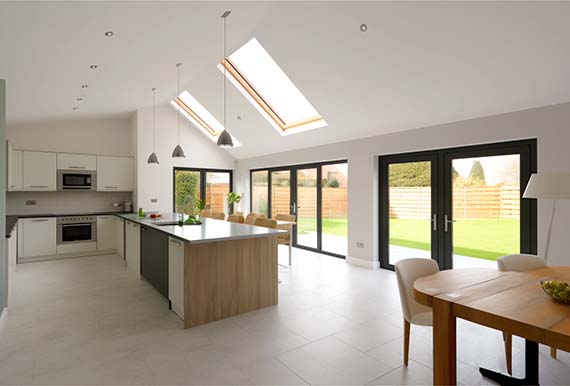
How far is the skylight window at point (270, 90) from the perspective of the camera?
525 cm

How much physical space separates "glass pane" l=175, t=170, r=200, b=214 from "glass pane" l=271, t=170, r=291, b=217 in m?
1.98

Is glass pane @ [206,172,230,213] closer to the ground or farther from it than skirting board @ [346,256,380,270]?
farther from it

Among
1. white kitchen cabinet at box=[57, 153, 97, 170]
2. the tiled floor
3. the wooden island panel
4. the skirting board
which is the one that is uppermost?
white kitchen cabinet at box=[57, 153, 97, 170]

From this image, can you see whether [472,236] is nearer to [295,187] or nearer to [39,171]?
[295,187]

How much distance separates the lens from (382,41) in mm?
3467

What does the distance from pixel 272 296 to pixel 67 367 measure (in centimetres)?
192

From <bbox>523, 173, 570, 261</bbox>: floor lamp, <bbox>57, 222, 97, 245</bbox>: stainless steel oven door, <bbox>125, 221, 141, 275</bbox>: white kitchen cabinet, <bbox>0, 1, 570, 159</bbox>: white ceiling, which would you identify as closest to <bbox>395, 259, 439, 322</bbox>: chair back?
<bbox>523, 173, 570, 261</bbox>: floor lamp

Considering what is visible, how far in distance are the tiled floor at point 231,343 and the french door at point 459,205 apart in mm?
1244

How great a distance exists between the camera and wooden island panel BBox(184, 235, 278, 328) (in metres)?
3.00

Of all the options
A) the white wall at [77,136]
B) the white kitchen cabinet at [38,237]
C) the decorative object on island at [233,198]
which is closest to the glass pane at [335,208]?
the decorative object on island at [233,198]

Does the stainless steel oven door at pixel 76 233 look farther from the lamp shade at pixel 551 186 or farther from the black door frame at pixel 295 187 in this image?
the lamp shade at pixel 551 186

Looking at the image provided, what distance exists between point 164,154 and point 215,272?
5104 mm

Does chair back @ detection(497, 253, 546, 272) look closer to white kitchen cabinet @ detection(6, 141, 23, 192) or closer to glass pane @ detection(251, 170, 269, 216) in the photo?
glass pane @ detection(251, 170, 269, 216)

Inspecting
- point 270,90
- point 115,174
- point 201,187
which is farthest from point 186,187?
point 270,90
